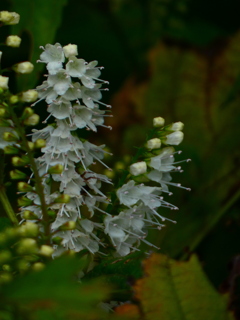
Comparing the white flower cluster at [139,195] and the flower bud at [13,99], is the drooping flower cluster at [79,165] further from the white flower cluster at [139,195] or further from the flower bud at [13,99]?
the flower bud at [13,99]

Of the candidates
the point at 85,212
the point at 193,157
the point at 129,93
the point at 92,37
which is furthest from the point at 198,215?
the point at 92,37

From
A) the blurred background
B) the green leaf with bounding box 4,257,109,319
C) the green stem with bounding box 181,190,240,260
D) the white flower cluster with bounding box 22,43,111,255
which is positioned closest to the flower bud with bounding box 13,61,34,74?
the white flower cluster with bounding box 22,43,111,255

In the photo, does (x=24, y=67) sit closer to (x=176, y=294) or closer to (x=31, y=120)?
(x=31, y=120)

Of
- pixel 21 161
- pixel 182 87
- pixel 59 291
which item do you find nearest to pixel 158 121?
pixel 21 161

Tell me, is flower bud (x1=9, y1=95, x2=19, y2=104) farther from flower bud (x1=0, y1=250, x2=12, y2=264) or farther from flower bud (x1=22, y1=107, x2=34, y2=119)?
flower bud (x1=0, y1=250, x2=12, y2=264)

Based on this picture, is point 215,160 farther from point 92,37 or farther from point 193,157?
point 92,37

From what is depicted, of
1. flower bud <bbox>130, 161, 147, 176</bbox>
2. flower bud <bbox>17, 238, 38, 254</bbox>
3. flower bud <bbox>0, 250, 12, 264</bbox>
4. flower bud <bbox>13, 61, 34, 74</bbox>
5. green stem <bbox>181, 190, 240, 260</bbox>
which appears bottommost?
green stem <bbox>181, 190, 240, 260</bbox>
